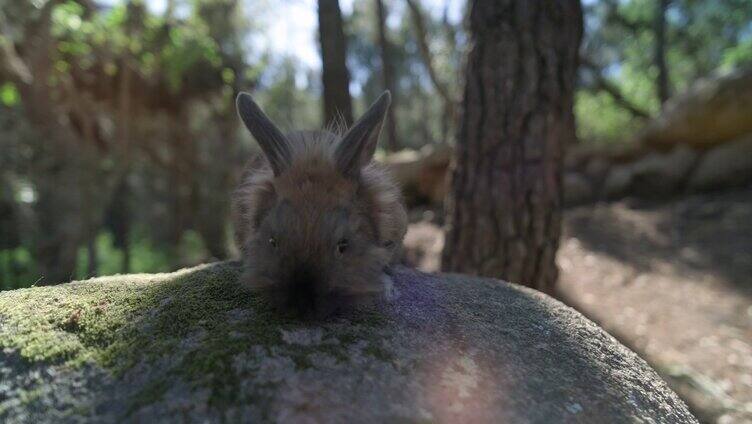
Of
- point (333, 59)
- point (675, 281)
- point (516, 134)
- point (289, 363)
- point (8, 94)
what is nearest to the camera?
point (289, 363)

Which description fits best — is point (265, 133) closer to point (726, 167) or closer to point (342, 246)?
point (342, 246)

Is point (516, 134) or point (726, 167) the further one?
point (726, 167)

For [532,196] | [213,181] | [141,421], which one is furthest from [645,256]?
[213,181]

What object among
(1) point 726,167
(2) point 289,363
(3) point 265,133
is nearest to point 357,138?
(3) point 265,133

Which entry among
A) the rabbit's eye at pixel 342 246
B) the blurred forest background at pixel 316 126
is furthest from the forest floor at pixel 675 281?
the rabbit's eye at pixel 342 246

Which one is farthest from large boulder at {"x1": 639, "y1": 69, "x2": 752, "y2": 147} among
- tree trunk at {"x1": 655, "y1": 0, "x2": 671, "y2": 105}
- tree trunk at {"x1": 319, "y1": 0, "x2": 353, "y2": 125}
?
tree trunk at {"x1": 319, "y1": 0, "x2": 353, "y2": 125}

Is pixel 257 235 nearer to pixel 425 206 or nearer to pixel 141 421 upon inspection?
pixel 141 421

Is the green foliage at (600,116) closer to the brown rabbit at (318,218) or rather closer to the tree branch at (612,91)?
the tree branch at (612,91)
